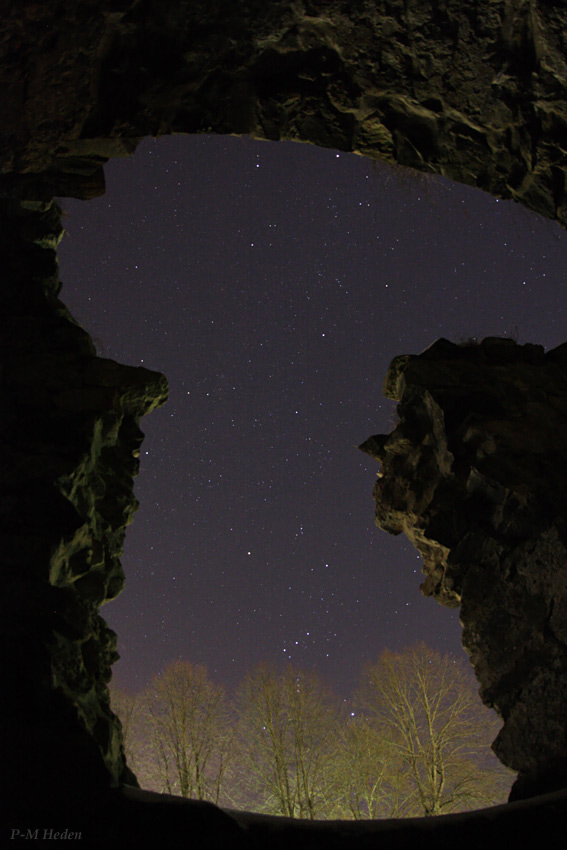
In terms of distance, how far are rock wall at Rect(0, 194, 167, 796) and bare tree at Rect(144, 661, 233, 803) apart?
1467 centimetres

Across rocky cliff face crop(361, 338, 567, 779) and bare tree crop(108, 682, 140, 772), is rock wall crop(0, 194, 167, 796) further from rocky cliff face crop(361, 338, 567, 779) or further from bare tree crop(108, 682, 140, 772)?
bare tree crop(108, 682, 140, 772)

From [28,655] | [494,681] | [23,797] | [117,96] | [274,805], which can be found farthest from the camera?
[274,805]

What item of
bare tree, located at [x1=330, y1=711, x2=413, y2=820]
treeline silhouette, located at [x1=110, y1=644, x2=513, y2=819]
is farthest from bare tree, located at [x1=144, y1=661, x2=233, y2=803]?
bare tree, located at [x1=330, y1=711, x2=413, y2=820]

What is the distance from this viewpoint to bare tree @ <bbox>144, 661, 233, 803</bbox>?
15516 mm

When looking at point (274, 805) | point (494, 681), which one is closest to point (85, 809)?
point (494, 681)

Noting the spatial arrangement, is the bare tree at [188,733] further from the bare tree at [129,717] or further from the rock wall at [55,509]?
the rock wall at [55,509]

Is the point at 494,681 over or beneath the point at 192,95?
beneath

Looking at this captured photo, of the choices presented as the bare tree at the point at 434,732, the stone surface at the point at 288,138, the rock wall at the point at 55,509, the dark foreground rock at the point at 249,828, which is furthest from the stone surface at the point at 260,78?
the bare tree at the point at 434,732

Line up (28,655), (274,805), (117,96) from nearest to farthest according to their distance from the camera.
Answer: (28,655), (117,96), (274,805)

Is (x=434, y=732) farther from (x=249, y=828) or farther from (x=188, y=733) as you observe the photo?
(x=249, y=828)

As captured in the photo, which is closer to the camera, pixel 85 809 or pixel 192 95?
pixel 85 809

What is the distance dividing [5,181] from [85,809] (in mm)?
4471

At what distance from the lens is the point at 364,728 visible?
53.9 feet

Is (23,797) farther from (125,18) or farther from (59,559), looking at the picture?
(125,18)
